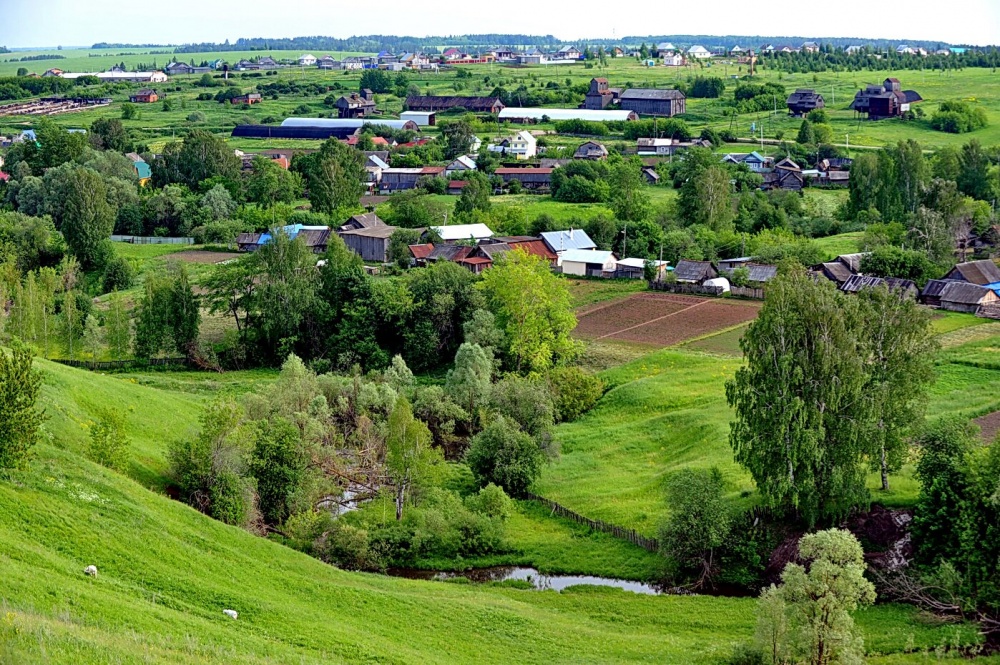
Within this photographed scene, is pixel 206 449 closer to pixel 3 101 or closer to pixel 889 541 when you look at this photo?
pixel 889 541

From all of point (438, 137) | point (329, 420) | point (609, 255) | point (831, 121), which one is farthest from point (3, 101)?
point (329, 420)

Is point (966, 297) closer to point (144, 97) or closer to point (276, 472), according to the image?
point (276, 472)

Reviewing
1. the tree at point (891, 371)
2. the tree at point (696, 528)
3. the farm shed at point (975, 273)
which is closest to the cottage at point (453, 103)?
the farm shed at point (975, 273)

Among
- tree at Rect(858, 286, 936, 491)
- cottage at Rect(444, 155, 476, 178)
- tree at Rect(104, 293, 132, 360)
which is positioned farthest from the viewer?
cottage at Rect(444, 155, 476, 178)

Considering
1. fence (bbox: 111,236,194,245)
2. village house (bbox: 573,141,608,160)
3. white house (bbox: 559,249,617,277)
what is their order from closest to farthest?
1. white house (bbox: 559,249,617,277)
2. fence (bbox: 111,236,194,245)
3. village house (bbox: 573,141,608,160)

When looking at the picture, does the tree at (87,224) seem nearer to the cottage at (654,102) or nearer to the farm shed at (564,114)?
the farm shed at (564,114)

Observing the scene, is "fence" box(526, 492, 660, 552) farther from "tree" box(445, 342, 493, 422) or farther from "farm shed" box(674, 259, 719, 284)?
"farm shed" box(674, 259, 719, 284)

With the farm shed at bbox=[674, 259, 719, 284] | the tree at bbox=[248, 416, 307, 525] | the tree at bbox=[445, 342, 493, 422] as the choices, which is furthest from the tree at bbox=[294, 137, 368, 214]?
the tree at bbox=[248, 416, 307, 525]
